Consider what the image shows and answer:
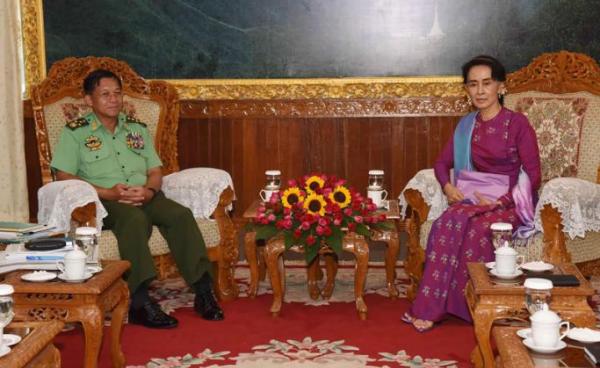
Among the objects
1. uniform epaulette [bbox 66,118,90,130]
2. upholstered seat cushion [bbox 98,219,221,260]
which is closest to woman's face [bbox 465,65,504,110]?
upholstered seat cushion [bbox 98,219,221,260]

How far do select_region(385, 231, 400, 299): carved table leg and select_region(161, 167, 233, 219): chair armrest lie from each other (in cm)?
90

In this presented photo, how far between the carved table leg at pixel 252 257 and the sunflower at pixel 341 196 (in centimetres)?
48

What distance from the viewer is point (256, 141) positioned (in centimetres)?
601

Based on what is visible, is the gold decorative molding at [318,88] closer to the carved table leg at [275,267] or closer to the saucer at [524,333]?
the carved table leg at [275,267]

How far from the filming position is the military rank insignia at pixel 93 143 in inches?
183

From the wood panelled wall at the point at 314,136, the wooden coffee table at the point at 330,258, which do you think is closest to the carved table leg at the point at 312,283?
the wooden coffee table at the point at 330,258

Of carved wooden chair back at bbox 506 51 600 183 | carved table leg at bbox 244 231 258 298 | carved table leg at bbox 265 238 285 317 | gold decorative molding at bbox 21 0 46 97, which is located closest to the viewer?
carved table leg at bbox 265 238 285 317

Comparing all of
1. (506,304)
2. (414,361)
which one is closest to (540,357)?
(506,304)

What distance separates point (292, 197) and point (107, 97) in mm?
1156

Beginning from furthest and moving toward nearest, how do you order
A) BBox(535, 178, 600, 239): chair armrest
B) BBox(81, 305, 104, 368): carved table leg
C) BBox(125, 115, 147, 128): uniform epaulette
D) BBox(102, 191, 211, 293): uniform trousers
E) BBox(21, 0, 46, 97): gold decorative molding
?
BBox(21, 0, 46, 97): gold decorative molding, BBox(125, 115, 147, 128): uniform epaulette, BBox(102, 191, 211, 293): uniform trousers, BBox(535, 178, 600, 239): chair armrest, BBox(81, 305, 104, 368): carved table leg

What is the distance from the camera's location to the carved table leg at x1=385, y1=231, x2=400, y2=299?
4539 mm

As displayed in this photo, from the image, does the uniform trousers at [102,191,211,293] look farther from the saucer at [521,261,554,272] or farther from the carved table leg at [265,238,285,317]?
the saucer at [521,261,554,272]

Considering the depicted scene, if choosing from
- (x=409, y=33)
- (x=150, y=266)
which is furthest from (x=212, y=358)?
(x=409, y=33)

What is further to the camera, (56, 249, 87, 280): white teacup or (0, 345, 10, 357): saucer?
(56, 249, 87, 280): white teacup
